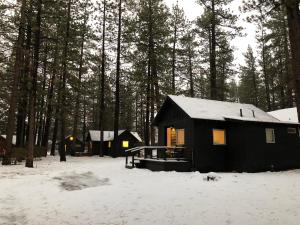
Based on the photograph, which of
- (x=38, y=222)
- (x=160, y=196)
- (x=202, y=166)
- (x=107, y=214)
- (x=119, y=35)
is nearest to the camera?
(x=38, y=222)

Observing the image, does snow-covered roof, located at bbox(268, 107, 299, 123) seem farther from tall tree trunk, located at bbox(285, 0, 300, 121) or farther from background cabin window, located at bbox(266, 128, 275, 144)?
tall tree trunk, located at bbox(285, 0, 300, 121)

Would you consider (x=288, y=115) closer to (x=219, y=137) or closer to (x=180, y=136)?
(x=219, y=137)

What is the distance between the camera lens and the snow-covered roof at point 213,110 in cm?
1784

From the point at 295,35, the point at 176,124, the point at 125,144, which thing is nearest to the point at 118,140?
the point at 125,144

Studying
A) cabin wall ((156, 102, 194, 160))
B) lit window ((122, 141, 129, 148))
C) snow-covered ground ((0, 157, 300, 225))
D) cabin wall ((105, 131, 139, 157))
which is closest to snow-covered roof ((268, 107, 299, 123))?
cabin wall ((156, 102, 194, 160))

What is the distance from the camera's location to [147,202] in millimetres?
8883

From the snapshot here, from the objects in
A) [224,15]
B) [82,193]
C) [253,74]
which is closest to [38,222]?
[82,193]

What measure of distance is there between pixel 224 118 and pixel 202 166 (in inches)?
148

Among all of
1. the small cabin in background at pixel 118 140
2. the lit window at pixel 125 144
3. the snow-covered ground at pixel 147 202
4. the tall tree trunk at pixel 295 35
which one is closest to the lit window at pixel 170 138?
the snow-covered ground at pixel 147 202

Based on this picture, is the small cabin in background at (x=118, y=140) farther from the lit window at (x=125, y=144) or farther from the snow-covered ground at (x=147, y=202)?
the snow-covered ground at (x=147, y=202)

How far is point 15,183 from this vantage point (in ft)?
37.8

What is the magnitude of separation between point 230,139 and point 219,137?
0.79 metres

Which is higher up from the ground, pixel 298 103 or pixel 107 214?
pixel 298 103

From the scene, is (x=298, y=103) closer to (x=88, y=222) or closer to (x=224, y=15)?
(x=88, y=222)
